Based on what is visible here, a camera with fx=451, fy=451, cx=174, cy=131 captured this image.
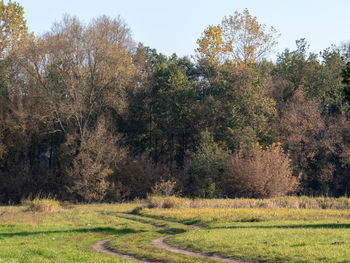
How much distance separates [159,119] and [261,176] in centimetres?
2060

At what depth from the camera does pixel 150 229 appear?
26.3 m

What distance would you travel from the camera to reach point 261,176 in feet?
160

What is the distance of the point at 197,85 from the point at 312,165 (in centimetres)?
2055

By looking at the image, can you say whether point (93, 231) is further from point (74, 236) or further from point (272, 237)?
point (272, 237)

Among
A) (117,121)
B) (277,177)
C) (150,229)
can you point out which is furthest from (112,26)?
(150,229)

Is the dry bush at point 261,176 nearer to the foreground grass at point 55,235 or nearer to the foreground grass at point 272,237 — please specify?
the foreground grass at point 272,237

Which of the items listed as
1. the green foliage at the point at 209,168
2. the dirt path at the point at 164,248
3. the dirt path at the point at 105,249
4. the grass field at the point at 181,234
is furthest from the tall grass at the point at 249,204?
the dirt path at the point at 105,249

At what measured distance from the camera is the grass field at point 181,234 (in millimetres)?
16188

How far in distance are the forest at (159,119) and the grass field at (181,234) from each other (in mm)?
17225

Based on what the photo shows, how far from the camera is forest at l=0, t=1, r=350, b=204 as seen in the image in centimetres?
5366

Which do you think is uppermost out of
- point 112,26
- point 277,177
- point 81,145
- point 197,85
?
point 112,26

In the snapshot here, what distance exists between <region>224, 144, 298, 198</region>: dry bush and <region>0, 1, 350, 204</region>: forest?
0.12 meters

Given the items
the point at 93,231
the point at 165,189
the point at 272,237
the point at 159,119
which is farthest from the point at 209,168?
the point at 272,237

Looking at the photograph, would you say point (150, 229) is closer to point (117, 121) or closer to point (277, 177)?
point (277, 177)
